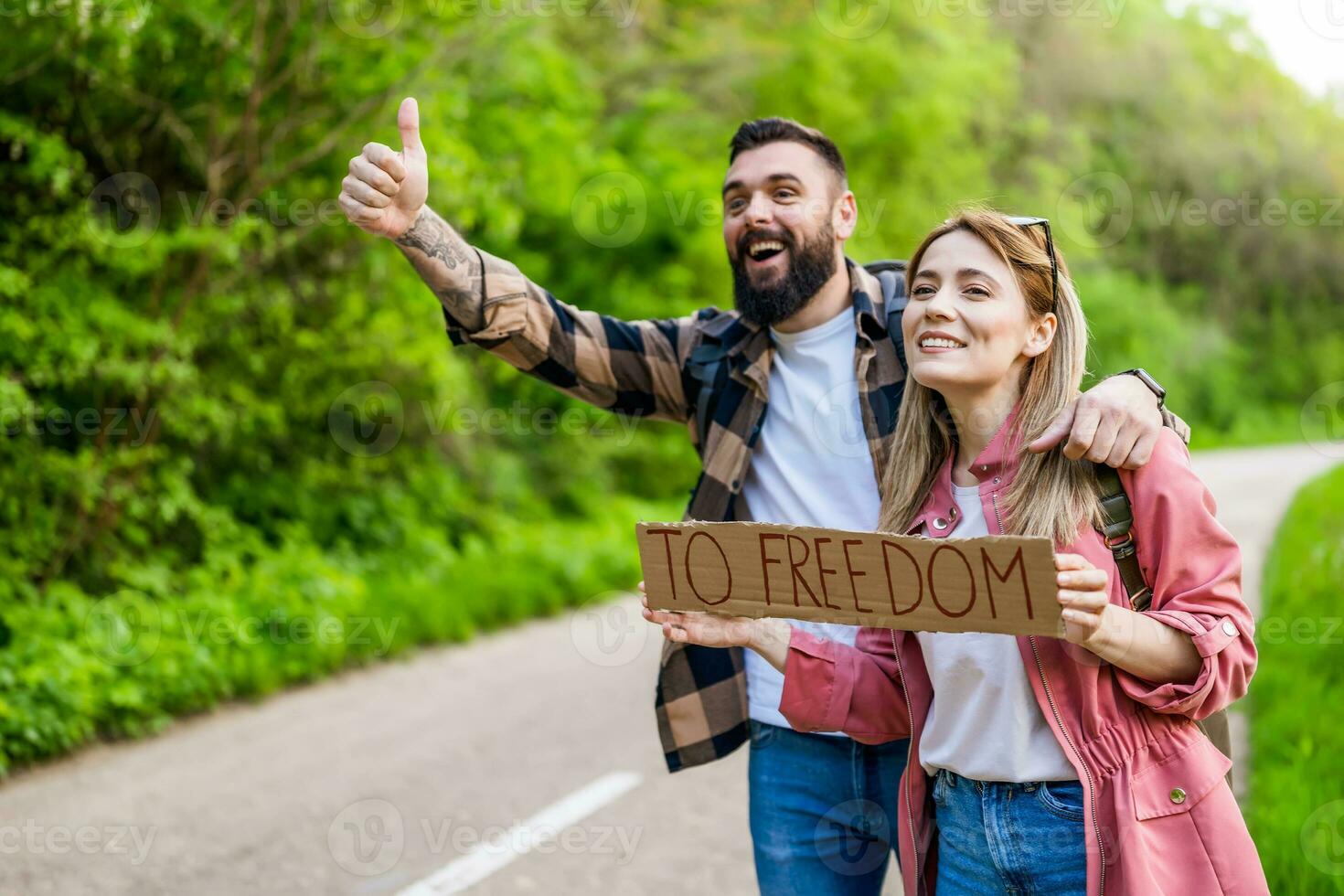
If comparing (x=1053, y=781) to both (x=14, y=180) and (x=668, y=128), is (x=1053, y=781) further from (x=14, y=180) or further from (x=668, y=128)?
(x=668, y=128)

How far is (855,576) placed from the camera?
2.07 meters

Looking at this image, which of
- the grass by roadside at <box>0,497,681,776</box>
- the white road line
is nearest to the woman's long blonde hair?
the white road line

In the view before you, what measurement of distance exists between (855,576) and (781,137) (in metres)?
1.41

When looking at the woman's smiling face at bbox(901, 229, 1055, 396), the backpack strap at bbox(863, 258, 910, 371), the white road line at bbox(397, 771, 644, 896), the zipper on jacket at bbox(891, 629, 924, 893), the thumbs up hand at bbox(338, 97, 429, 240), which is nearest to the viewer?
the woman's smiling face at bbox(901, 229, 1055, 396)

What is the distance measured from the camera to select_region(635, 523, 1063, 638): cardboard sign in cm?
188

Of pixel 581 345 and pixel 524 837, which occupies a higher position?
pixel 581 345

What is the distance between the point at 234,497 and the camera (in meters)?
9.45

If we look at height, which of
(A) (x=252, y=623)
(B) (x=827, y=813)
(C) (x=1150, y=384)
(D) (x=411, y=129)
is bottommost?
(A) (x=252, y=623)

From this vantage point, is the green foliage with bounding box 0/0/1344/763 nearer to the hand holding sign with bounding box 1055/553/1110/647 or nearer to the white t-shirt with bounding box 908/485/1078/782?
the white t-shirt with bounding box 908/485/1078/782

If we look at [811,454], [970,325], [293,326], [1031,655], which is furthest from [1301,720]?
[293,326]

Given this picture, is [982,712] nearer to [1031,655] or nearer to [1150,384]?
[1031,655]

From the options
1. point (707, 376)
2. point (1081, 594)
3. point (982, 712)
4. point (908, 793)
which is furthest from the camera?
point (707, 376)

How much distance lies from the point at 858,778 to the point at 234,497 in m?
7.58

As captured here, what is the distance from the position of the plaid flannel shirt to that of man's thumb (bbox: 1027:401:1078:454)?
2.21 ft
